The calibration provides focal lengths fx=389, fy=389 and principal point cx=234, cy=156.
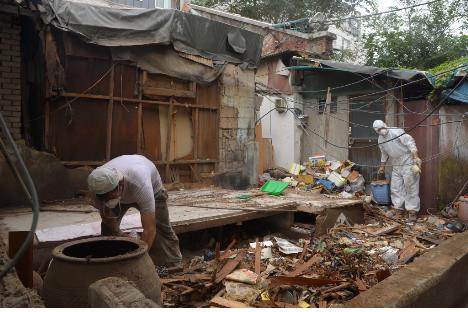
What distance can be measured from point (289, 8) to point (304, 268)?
19.1 m

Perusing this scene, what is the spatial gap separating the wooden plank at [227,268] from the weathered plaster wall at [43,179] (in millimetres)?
3700

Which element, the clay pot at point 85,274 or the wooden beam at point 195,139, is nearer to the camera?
the clay pot at point 85,274

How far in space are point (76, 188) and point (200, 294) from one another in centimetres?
418

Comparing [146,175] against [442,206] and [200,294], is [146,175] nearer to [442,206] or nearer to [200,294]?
[200,294]

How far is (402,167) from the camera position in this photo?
9.66 meters

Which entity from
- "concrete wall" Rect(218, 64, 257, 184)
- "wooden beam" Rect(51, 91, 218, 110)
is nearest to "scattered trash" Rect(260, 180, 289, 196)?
"concrete wall" Rect(218, 64, 257, 184)

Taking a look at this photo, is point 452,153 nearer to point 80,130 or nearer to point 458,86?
point 458,86

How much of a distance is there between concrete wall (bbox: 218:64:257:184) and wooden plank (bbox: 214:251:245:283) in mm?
4474

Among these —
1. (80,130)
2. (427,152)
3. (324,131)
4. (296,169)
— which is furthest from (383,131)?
(80,130)

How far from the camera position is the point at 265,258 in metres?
6.44

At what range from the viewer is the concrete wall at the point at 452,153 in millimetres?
9867

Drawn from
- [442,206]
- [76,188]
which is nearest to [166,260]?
[76,188]

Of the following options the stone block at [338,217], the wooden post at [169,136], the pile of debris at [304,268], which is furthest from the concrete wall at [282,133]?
the wooden post at [169,136]

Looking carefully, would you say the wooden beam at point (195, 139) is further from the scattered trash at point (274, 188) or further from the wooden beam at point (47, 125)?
the wooden beam at point (47, 125)
